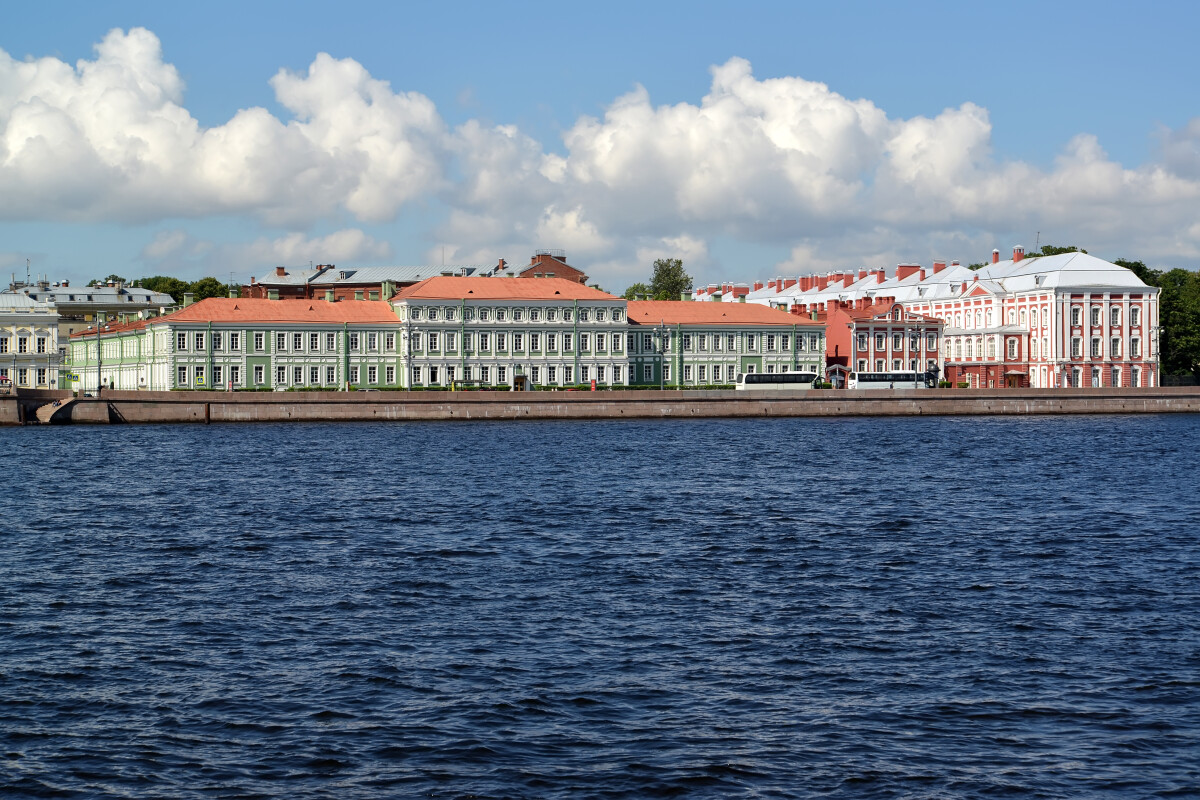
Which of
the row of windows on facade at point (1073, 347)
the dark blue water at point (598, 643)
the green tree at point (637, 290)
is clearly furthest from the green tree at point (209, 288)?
the dark blue water at point (598, 643)

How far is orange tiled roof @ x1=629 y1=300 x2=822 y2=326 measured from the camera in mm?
95500

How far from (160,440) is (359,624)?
4454 centimetres

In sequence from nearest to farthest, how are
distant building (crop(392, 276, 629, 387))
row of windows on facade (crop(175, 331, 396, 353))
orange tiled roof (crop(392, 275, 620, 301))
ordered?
1. row of windows on facade (crop(175, 331, 396, 353))
2. distant building (crop(392, 276, 629, 387))
3. orange tiled roof (crop(392, 275, 620, 301))

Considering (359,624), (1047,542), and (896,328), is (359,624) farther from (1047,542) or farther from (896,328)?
(896,328)

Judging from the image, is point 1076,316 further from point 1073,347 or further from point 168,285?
point 168,285

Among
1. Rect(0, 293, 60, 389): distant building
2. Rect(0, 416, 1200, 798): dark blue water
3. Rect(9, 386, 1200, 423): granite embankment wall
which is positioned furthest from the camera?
Rect(0, 293, 60, 389): distant building

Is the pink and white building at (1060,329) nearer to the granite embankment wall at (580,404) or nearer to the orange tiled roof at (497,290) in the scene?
the granite embankment wall at (580,404)

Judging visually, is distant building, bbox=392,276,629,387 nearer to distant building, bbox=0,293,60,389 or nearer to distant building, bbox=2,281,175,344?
distant building, bbox=0,293,60,389

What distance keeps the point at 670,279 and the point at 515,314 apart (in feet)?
153

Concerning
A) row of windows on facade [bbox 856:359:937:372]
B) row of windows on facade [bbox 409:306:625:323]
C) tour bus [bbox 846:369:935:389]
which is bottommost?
tour bus [bbox 846:369:935:389]

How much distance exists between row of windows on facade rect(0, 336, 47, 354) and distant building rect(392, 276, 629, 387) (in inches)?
903

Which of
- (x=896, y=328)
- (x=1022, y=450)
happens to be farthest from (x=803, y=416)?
(x=1022, y=450)

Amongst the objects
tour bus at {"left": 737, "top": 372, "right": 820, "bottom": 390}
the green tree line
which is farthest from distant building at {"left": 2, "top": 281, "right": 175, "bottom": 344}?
tour bus at {"left": 737, "top": 372, "right": 820, "bottom": 390}

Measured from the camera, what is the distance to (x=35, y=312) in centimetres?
8681
